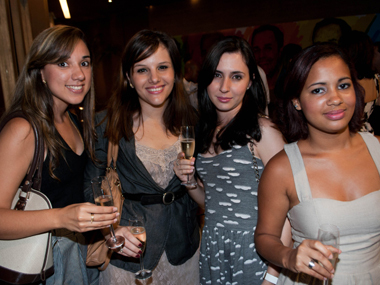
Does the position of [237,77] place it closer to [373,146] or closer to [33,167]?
[373,146]

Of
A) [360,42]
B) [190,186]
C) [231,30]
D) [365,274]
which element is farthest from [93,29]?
[365,274]

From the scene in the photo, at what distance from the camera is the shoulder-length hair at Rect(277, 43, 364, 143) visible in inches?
57.5

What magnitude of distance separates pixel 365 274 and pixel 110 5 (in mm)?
9899

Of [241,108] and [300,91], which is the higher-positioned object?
[300,91]

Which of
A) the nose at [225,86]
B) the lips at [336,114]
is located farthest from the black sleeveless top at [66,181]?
the lips at [336,114]

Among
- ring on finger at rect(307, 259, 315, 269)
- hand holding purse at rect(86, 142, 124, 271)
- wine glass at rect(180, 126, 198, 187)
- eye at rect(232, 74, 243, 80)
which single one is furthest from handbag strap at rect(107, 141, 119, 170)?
ring on finger at rect(307, 259, 315, 269)

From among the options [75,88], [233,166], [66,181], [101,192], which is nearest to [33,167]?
[66,181]

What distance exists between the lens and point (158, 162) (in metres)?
1.97

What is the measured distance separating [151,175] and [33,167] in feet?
2.44

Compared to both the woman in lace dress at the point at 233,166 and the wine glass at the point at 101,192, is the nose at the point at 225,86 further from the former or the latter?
the wine glass at the point at 101,192

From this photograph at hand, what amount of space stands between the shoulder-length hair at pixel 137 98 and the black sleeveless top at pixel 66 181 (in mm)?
317

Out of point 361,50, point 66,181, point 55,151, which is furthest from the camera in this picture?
point 361,50

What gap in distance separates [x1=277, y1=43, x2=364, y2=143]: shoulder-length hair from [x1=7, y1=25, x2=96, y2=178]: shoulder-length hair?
1.31m

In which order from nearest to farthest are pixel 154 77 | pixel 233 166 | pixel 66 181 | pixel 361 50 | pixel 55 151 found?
1. pixel 55 151
2. pixel 66 181
3. pixel 233 166
4. pixel 154 77
5. pixel 361 50
